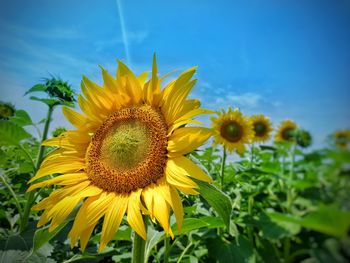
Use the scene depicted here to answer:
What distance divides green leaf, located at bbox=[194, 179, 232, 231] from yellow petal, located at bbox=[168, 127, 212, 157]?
3.9 inches

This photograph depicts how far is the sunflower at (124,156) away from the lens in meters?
0.85

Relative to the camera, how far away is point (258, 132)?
10.1 ft

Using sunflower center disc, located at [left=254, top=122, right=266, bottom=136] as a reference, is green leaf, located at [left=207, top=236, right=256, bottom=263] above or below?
below

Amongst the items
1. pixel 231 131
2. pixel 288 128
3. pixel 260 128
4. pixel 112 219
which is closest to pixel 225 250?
pixel 112 219

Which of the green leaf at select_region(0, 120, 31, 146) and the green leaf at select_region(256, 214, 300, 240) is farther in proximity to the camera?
the green leaf at select_region(0, 120, 31, 146)

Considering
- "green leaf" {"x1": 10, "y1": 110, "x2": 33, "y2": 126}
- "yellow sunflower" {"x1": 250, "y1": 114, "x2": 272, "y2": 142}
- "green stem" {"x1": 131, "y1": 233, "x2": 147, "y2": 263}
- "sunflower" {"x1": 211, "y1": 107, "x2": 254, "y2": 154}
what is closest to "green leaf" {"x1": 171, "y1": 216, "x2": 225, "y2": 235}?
"green stem" {"x1": 131, "y1": 233, "x2": 147, "y2": 263}

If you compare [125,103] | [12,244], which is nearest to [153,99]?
[125,103]

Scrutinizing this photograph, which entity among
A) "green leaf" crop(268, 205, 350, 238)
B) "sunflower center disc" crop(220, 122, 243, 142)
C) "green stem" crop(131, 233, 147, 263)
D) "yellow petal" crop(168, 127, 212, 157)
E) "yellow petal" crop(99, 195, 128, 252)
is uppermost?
"sunflower center disc" crop(220, 122, 243, 142)

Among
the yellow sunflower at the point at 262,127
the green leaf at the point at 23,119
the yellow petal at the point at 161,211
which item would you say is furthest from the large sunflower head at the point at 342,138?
the yellow sunflower at the point at 262,127

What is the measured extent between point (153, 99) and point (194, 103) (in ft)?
0.67

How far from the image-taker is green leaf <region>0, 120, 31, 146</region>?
1.26 meters

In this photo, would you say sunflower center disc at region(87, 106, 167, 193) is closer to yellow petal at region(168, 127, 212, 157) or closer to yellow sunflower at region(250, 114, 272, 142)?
yellow petal at region(168, 127, 212, 157)

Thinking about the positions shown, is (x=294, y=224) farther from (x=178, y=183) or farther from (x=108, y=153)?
(x=108, y=153)

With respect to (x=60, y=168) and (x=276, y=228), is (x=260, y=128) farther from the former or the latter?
(x=276, y=228)
